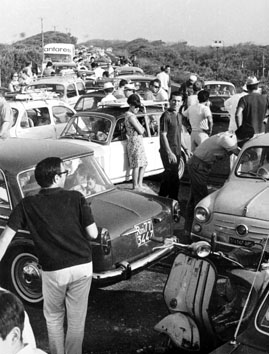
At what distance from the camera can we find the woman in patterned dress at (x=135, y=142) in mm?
9422

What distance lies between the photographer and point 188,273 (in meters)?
4.48

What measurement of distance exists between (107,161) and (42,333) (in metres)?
4.63

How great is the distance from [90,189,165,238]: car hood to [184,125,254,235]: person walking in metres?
1.24

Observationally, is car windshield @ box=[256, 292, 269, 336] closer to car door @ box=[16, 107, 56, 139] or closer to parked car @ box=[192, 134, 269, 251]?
parked car @ box=[192, 134, 269, 251]

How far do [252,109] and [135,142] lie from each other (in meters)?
1.97

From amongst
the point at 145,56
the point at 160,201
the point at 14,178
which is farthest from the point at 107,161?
the point at 145,56

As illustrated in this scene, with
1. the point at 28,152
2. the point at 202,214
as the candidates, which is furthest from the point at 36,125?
the point at 202,214

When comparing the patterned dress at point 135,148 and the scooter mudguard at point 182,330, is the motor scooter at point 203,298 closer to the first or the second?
the scooter mudguard at point 182,330

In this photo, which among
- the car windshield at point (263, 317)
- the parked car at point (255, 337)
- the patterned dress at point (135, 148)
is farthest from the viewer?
the patterned dress at point (135, 148)

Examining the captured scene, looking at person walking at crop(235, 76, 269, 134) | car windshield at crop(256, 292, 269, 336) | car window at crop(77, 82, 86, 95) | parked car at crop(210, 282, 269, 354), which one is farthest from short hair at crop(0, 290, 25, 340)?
car window at crop(77, 82, 86, 95)

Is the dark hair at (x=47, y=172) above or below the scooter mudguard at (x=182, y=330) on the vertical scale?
above

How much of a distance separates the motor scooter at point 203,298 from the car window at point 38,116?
812cm

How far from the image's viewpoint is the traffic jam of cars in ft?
14.1

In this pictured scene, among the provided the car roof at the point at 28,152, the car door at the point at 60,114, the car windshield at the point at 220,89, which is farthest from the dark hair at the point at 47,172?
the car windshield at the point at 220,89
